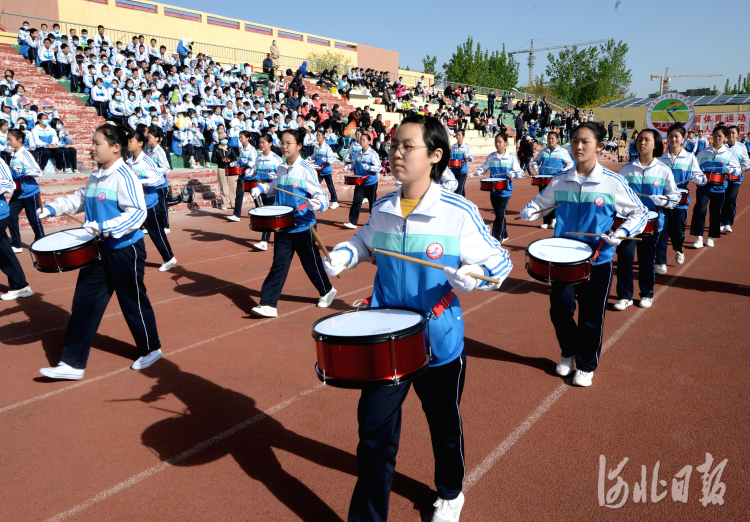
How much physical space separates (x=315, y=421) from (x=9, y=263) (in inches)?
202

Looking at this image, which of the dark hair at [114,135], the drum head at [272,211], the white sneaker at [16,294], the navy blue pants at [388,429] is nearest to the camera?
the navy blue pants at [388,429]

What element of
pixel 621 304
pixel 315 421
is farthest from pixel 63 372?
pixel 621 304

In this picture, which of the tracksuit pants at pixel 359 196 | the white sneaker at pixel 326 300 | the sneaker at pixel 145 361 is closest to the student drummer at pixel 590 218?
the white sneaker at pixel 326 300

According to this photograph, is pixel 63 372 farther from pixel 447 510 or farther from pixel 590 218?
pixel 590 218

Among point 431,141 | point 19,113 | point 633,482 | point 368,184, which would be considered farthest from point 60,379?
point 19,113

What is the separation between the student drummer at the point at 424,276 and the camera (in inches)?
91.6

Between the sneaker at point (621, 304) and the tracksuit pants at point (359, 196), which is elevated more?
the tracksuit pants at point (359, 196)

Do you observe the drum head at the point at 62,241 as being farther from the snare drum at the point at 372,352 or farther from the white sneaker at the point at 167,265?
the white sneaker at the point at 167,265

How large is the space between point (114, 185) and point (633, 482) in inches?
167

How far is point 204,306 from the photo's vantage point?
653 centimetres

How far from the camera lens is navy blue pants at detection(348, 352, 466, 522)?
2.30 metres

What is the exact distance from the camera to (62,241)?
14.4ft

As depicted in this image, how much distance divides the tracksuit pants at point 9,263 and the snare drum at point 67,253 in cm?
276

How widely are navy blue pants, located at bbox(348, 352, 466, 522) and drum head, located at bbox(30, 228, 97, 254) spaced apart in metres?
3.04
